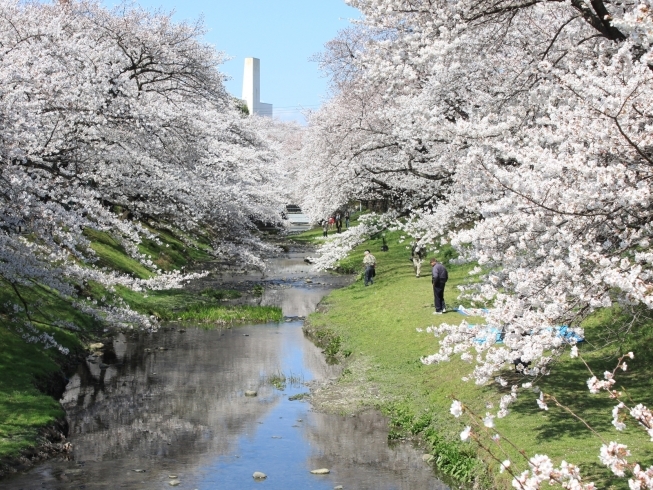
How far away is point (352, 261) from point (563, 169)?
116ft

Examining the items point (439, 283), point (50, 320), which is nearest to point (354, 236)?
point (439, 283)

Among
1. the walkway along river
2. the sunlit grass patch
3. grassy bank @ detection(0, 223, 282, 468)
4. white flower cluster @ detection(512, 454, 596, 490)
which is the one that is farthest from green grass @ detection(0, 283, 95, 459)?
white flower cluster @ detection(512, 454, 596, 490)

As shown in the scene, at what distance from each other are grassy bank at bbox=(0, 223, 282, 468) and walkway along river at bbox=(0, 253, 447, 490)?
64cm

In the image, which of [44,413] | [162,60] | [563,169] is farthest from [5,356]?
[162,60]

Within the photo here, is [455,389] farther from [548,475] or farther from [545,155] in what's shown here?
[548,475]

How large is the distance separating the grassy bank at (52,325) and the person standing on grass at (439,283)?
7449 millimetres

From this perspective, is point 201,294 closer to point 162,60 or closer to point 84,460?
point 162,60

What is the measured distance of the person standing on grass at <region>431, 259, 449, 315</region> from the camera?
21539 mm

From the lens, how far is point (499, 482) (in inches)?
430

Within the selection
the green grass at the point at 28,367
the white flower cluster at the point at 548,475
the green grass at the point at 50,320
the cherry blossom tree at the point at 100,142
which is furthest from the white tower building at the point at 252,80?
the white flower cluster at the point at 548,475

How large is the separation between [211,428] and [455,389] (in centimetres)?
493

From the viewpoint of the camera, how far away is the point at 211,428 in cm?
1534

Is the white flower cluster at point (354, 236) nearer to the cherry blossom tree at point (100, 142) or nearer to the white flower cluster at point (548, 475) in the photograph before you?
the cherry blossom tree at point (100, 142)

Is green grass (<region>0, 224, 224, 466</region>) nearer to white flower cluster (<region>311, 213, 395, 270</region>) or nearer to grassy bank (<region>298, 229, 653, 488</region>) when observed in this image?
white flower cluster (<region>311, 213, 395, 270</region>)
